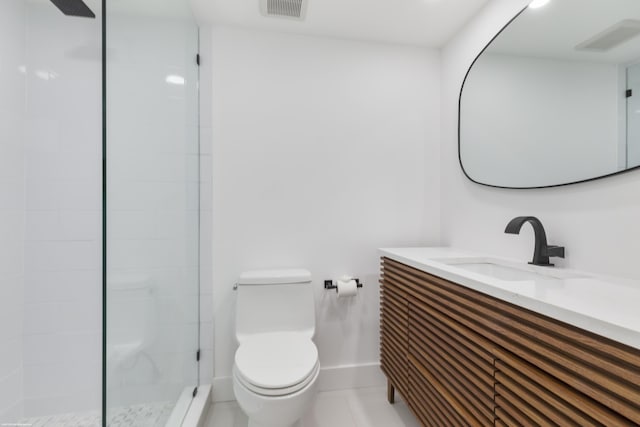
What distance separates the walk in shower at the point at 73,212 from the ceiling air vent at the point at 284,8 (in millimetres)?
429

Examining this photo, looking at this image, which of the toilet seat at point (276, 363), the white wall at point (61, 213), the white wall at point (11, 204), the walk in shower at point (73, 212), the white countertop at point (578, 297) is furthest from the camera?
the white wall at point (61, 213)

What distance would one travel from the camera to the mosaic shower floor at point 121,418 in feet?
2.78

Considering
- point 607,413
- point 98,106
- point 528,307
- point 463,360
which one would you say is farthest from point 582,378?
point 98,106

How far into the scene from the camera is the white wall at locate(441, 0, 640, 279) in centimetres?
98

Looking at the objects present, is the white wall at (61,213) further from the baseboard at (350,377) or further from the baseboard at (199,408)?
the baseboard at (350,377)

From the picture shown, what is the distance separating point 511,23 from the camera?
1394 millimetres

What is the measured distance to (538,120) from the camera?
1.27 metres

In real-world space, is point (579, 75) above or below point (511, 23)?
below

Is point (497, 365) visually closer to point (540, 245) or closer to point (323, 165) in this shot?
point (540, 245)

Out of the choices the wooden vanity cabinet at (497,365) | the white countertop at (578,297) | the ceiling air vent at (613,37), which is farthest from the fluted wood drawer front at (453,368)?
the ceiling air vent at (613,37)

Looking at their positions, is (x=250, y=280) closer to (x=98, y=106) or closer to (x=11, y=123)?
(x=98, y=106)

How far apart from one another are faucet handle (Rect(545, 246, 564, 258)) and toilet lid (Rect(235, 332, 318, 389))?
1.10 metres

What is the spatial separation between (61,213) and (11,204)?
20 centimetres

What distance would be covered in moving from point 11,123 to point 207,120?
0.94 m
